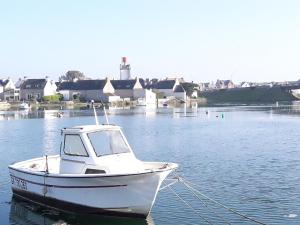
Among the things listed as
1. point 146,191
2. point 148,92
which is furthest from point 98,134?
point 148,92

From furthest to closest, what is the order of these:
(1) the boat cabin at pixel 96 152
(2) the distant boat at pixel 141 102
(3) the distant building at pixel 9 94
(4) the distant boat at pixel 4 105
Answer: (2) the distant boat at pixel 141 102 < (3) the distant building at pixel 9 94 < (4) the distant boat at pixel 4 105 < (1) the boat cabin at pixel 96 152

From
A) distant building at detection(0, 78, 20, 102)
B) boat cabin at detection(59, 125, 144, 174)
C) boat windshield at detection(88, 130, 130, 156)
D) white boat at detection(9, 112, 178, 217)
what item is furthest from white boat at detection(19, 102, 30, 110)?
boat windshield at detection(88, 130, 130, 156)

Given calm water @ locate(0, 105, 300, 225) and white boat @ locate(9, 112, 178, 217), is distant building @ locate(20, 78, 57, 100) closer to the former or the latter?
calm water @ locate(0, 105, 300, 225)

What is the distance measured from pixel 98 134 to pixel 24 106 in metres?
124

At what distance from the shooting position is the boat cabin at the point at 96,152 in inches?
786

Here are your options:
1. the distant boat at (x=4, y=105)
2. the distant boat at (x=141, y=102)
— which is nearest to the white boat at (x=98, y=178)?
the distant boat at (x=4, y=105)

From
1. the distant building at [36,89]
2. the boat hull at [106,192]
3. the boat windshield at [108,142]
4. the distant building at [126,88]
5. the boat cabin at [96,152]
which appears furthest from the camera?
the distant building at [126,88]

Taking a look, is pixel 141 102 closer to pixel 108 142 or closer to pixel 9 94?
pixel 9 94

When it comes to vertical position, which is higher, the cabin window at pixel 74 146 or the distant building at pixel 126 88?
the distant building at pixel 126 88

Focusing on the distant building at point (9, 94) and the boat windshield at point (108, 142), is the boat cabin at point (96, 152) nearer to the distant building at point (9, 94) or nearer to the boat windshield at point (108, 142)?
the boat windshield at point (108, 142)

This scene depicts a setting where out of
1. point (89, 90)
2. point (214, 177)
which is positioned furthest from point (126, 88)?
point (214, 177)

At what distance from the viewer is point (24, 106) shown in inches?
5536

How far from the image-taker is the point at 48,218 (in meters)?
21.4

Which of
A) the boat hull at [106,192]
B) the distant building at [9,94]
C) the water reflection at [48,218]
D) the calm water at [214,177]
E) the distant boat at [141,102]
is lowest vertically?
the water reflection at [48,218]
